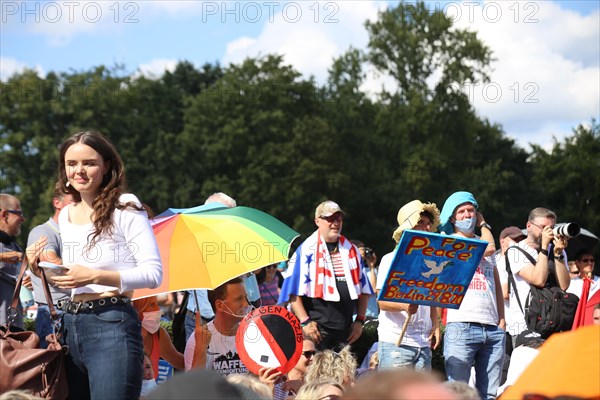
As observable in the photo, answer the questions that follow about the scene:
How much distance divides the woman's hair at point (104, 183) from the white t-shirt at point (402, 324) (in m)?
4.08

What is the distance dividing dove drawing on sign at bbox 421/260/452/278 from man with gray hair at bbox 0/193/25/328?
3.22 meters

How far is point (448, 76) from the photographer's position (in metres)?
45.7


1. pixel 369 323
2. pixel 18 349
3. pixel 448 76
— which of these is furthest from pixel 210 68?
pixel 18 349

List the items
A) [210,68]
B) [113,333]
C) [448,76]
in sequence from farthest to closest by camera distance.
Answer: [210,68] → [448,76] → [113,333]

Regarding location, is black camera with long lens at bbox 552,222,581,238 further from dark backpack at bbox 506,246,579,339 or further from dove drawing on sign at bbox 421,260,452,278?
dove drawing on sign at bbox 421,260,452,278

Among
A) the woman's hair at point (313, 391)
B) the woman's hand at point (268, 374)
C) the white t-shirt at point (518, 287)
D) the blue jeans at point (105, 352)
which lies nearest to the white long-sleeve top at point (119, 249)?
the blue jeans at point (105, 352)

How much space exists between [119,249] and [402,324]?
14.3ft

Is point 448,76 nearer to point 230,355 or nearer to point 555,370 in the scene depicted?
point 230,355

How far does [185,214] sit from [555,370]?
218 inches

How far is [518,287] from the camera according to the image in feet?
28.4

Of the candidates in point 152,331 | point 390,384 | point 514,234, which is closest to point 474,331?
point 152,331

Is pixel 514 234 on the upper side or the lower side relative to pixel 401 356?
upper

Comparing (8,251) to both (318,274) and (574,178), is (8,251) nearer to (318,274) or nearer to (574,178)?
(318,274)

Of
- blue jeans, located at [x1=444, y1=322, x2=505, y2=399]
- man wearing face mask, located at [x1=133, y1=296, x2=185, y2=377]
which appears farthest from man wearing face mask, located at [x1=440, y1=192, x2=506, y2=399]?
man wearing face mask, located at [x1=133, y1=296, x2=185, y2=377]
